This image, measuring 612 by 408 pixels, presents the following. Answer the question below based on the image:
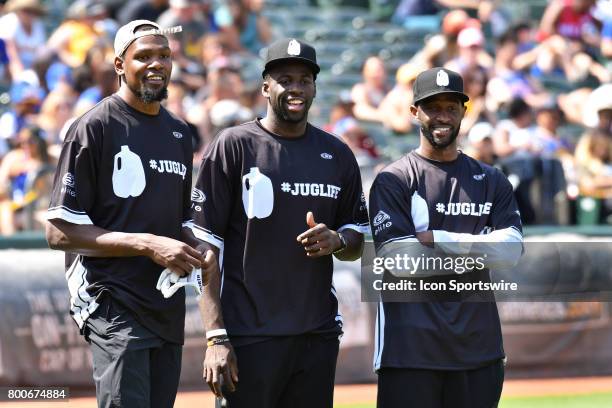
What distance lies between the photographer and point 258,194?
573 centimetres

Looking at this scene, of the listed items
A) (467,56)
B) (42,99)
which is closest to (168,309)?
(42,99)

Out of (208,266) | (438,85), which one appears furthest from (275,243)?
(438,85)

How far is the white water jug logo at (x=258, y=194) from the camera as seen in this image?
5.73 metres

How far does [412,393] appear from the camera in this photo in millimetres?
5758

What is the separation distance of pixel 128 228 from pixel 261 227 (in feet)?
2.26

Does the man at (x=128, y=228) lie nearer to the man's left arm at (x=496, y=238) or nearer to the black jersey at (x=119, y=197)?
the black jersey at (x=119, y=197)

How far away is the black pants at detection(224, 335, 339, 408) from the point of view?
5.66 meters

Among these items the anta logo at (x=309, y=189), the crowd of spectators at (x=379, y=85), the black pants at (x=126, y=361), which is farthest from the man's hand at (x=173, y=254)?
the crowd of spectators at (x=379, y=85)

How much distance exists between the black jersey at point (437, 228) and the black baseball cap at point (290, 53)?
28.7 inches

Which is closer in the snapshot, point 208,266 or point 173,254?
point 173,254

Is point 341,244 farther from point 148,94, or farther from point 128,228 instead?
point 148,94

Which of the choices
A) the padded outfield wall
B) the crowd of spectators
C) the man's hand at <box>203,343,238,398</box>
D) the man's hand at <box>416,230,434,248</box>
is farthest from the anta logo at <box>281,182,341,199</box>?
the crowd of spectators

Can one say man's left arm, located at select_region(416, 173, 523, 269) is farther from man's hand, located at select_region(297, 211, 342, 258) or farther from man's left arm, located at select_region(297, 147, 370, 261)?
man's hand, located at select_region(297, 211, 342, 258)

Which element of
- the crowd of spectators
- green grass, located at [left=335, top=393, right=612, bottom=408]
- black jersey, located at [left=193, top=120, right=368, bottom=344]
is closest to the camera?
black jersey, located at [left=193, top=120, right=368, bottom=344]
